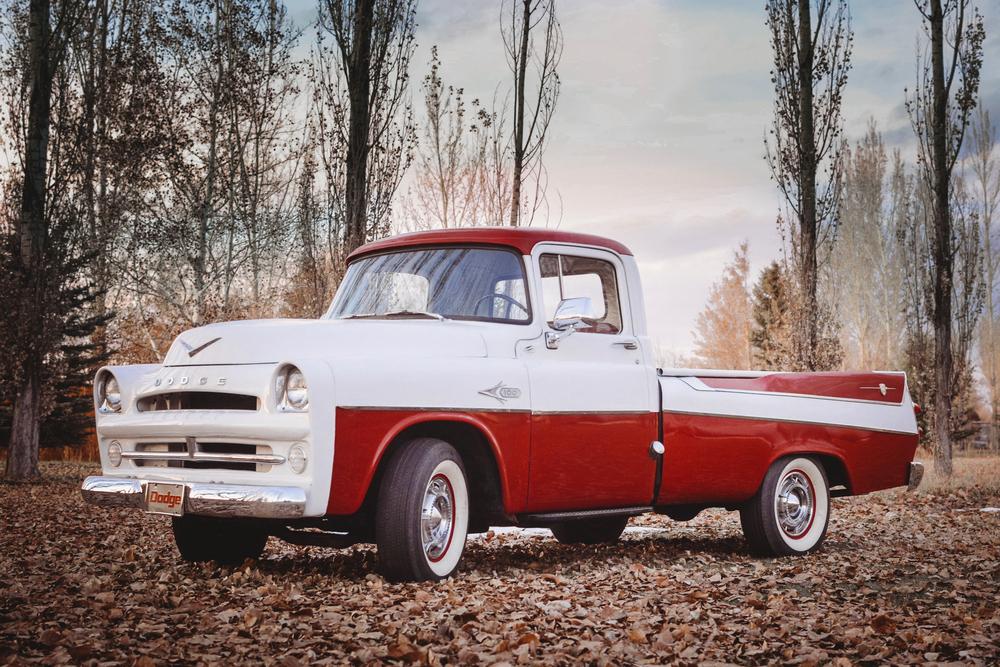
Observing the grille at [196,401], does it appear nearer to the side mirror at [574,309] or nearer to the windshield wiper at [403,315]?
the windshield wiper at [403,315]

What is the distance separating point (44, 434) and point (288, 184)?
28.6 feet

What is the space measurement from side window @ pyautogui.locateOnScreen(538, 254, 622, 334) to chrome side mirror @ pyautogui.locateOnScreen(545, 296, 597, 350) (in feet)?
0.37

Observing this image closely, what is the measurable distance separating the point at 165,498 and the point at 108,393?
3.93 ft

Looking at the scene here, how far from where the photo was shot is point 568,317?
6.93m

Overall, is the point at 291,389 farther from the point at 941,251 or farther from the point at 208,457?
the point at 941,251

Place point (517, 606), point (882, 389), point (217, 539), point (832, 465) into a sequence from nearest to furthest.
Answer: point (517, 606) → point (217, 539) → point (832, 465) → point (882, 389)

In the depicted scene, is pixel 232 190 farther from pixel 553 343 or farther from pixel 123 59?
pixel 553 343

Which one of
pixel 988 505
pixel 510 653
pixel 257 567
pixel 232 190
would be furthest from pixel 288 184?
pixel 510 653

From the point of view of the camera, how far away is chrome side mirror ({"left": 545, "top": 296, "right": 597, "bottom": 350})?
6852 millimetres

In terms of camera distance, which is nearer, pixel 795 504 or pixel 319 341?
pixel 319 341

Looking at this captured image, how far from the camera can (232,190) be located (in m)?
23.6

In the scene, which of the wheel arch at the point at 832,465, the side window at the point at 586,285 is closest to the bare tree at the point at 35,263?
the side window at the point at 586,285

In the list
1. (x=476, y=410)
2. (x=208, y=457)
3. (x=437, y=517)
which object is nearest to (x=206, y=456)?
(x=208, y=457)

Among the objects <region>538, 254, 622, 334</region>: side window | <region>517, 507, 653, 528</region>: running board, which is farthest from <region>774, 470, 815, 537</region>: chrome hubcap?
<region>538, 254, 622, 334</region>: side window
